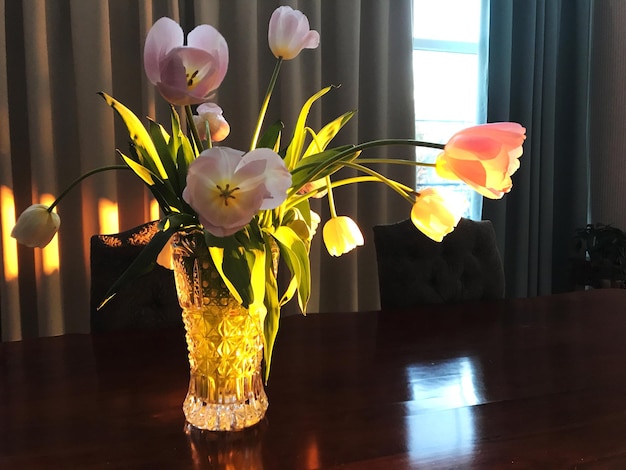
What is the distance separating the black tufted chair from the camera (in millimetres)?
1657

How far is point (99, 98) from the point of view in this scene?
7.16ft

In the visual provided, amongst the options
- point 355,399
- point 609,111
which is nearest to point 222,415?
point 355,399

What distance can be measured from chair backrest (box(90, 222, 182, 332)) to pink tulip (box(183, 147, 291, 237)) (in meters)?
0.90

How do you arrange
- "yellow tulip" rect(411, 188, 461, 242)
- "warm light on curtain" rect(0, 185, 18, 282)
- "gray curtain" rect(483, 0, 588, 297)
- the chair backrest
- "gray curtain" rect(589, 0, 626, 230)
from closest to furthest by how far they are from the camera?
"yellow tulip" rect(411, 188, 461, 242) < the chair backrest < "warm light on curtain" rect(0, 185, 18, 282) < "gray curtain" rect(483, 0, 588, 297) < "gray curtain" rect(589, 0, 626, 230)

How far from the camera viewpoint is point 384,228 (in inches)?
66.3

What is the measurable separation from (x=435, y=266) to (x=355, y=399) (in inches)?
32.7

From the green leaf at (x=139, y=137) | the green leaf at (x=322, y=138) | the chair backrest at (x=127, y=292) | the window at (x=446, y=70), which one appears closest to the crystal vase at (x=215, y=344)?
the green leaf at (x=139, y=137)

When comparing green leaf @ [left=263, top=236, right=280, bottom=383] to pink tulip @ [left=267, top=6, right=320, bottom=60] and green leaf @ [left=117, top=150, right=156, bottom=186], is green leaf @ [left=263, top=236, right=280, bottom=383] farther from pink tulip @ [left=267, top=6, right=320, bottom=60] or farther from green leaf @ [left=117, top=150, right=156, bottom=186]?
pink tulip @ [left=267, top=6, right=320, bottom=60]

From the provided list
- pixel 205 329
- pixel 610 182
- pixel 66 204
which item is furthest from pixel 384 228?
pixel 610 182

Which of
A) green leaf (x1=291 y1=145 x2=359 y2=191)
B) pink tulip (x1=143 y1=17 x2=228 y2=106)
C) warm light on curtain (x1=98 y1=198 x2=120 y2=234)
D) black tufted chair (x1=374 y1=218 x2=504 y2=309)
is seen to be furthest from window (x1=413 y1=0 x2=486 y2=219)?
pink tulip (x1=143 y1=17 x2=228 y2=106)

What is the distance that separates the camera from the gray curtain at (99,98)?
2146mm

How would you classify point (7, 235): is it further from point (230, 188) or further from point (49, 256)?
point (230, 188)

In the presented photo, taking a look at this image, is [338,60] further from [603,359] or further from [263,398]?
[263,398]

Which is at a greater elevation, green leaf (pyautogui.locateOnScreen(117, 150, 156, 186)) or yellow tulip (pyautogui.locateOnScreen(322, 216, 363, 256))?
green leaf (pyautogui.locateOnScreen(117, 150, 156, 186))
